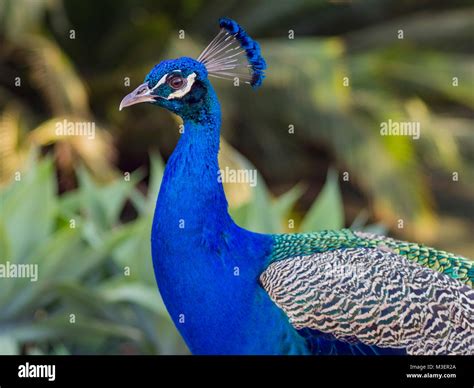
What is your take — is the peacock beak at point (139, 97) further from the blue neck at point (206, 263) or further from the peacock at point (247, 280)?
the blue neck at point (206, 263)

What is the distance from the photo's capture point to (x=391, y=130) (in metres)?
5.88

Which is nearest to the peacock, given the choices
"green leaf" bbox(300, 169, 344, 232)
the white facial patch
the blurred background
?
the white facial patch

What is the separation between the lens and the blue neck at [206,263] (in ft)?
6.33

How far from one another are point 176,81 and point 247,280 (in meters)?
0.49

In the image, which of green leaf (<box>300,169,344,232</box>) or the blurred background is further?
the blurred background

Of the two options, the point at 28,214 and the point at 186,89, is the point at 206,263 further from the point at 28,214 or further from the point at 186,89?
the point at 28,214

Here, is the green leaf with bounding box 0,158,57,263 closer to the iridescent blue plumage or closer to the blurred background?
the blurred background

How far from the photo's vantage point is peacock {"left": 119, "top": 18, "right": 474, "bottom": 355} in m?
1.93

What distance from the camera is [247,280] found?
2016mm

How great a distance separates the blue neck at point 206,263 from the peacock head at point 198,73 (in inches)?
1.6
